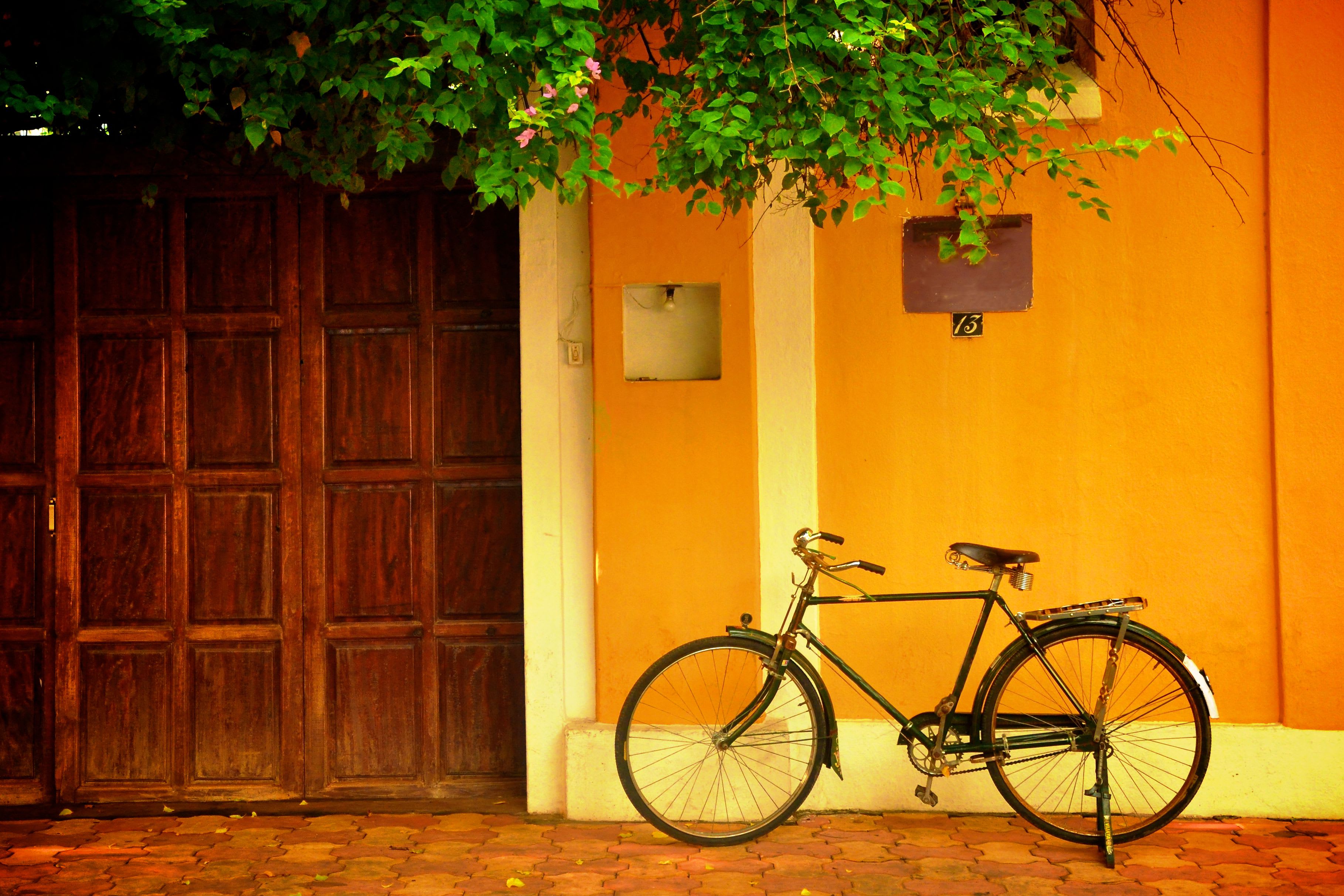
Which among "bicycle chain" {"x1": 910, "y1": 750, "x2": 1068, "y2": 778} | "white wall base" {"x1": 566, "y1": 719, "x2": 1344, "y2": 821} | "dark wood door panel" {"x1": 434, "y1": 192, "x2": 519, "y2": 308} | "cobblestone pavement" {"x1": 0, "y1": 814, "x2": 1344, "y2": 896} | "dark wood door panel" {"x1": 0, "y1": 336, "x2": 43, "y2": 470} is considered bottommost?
"cobblestone pavement" {"x1": 0, "y1": 814, "x2": 1344, "y2": 896}

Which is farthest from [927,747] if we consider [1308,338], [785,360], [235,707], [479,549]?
[235,707]

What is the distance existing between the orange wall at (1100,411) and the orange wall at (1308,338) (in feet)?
0.22

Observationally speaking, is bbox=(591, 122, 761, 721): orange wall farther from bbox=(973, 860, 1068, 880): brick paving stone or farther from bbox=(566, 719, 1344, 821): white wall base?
bbox=(973, 860, 1068, 880): brick paving stone

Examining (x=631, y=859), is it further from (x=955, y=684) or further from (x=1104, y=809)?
(x=1104, y=809)

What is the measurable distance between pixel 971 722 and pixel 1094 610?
0.64 meters

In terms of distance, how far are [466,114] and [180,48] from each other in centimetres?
99

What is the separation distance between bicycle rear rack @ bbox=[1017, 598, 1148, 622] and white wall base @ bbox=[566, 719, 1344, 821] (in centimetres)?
90

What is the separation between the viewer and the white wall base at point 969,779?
4.53 meters

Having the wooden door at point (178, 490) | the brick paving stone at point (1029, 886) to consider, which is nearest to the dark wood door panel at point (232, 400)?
the wooden door at point (178, 490)

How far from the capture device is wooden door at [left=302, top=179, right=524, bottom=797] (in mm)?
5055

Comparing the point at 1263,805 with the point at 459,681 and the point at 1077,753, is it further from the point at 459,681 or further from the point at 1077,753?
the point at 459,681

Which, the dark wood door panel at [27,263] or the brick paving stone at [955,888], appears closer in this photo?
the brick paving stone at [955,888]

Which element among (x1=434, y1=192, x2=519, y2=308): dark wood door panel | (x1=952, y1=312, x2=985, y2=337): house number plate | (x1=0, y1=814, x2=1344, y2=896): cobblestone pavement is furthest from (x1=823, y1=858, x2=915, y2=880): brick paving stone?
(x1=434, y1=192, x2=519, y2=308): dark wood door panel

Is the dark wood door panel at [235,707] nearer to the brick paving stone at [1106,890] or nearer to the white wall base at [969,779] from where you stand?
the white wall base at [969,779]
